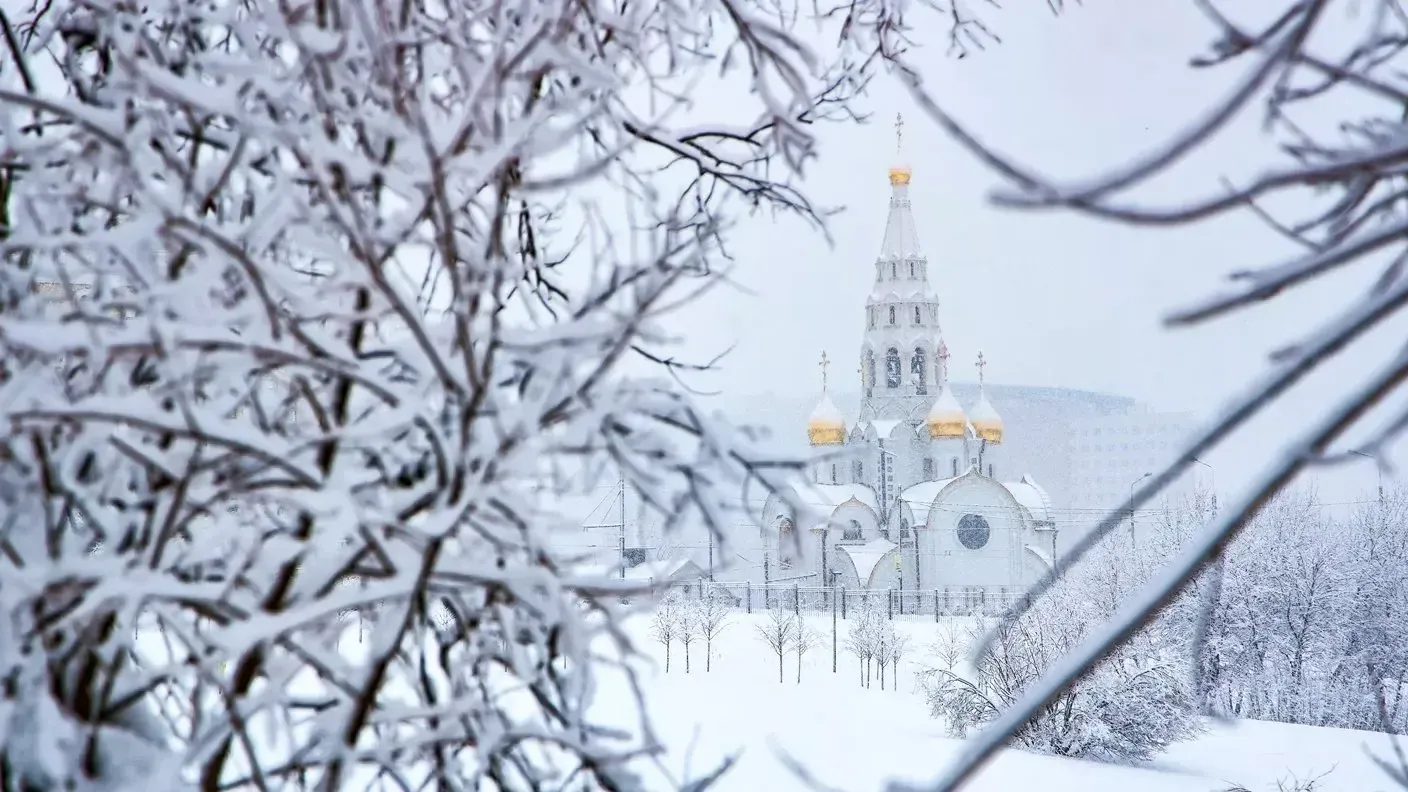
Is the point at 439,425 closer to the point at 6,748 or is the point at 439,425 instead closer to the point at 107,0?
the point at 6,748

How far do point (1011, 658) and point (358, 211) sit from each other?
1178cm

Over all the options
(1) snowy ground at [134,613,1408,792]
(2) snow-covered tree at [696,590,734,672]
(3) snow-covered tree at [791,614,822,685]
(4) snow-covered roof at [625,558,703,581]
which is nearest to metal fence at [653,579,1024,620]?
(2) snow-covered tree at [696,590,734,672]

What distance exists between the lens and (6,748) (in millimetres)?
1069

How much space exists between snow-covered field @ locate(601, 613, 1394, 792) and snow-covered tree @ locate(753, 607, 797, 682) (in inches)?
73.6

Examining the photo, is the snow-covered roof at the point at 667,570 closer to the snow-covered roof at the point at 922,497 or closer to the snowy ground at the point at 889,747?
the snowy ground at the point at 889,747

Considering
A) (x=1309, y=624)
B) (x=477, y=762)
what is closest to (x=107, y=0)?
(x=477, y=762)

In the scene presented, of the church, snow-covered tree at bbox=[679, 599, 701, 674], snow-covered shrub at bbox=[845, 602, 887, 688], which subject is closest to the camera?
snow-covered shrub at bbox=[845, 602, 887, 688]

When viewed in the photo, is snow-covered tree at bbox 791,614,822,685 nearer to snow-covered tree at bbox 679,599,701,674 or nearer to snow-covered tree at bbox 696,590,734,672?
snow-covered tree at bbox 696,590,734,672

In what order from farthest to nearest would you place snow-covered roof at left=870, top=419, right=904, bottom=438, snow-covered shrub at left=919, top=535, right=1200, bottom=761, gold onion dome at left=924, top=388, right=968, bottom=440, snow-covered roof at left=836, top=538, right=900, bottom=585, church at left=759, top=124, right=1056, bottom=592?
1. snow-covered roof at left=870, top=419, right=904, bottom=438
2. gold onion dome at left=924, top=388, right=968, bottom=440
3. church at left=759, top=124, right=1056, bottom=592
4. snow-covered roof at left=836, top=538, right=900, bottom=585
5. snow-covered shrub at left=919, top=535, right=1200, bottom=761

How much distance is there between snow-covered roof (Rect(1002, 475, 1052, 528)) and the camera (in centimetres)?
2978

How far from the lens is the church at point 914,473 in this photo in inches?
1144

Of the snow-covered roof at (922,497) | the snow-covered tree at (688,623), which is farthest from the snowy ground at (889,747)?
the snow-covered roof at (922,497)

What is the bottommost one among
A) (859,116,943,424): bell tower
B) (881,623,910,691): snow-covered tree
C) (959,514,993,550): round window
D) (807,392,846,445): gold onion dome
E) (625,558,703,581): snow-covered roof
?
(881,623,910,691): snow-covered tree

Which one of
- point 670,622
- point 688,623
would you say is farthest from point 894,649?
point 670,622
